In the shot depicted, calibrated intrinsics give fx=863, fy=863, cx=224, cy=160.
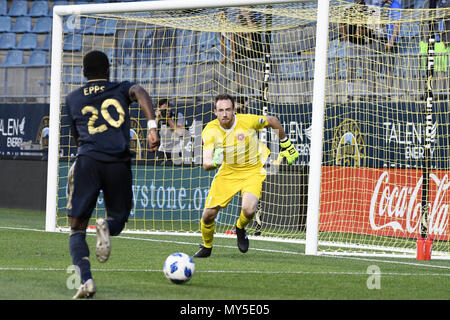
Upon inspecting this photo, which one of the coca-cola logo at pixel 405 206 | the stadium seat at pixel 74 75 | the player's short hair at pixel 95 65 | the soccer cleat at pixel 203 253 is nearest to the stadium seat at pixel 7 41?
the stadium seat at pixel 74 75

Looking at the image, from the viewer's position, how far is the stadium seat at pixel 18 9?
23.0m

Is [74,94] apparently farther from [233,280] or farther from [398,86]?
[398,86]

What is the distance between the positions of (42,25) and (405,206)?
40.0ft

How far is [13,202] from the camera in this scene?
18.0 metres

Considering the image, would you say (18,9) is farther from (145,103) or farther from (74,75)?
(145,103)

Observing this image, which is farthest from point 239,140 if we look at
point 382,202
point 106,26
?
point 106,26

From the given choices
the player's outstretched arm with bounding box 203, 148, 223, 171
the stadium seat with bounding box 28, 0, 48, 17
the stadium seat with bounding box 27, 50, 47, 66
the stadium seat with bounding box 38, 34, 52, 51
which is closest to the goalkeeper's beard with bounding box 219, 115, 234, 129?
the player's outstretched arm with bounding box 203, 148, 223, 171

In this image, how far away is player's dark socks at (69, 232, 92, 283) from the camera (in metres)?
6.36

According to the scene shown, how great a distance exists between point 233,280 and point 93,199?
1767 mm

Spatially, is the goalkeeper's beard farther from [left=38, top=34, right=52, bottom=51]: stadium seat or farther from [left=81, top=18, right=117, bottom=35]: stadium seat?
[left=38, top=34, right=52, bottom=51]: stadium seat

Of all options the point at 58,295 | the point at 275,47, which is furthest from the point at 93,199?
the point at 275,47

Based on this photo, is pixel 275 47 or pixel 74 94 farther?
pixel 275 47

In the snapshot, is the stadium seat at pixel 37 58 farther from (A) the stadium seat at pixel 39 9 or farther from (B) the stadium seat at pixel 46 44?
(A) the stadium seat at pixel 39 9
